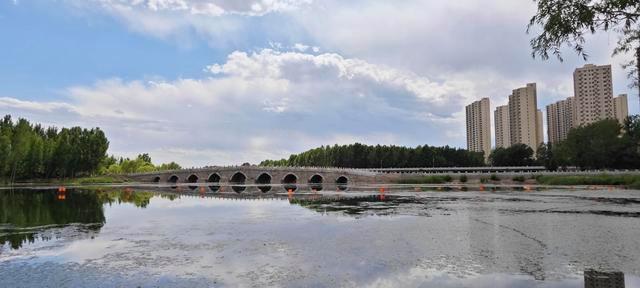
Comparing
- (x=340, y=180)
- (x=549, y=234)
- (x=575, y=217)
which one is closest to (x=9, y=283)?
(x=549, y=234)

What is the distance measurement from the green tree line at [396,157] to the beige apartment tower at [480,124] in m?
30.8

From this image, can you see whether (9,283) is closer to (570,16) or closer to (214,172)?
(570,16)

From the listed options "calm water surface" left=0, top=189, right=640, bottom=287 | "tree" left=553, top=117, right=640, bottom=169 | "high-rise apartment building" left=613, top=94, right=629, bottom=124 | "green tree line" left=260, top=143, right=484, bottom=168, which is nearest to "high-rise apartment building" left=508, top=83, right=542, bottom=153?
"green tree line" left=260, top=143, right=484, bottom=168

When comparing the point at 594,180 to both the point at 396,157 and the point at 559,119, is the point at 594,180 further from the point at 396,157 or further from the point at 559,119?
the point at 559,119

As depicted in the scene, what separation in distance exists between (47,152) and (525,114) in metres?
136

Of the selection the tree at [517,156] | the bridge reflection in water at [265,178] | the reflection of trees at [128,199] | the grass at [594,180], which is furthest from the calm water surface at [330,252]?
the tree at [517,156]

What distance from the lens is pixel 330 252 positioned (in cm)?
1336

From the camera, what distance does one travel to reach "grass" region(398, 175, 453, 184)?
83.8 m

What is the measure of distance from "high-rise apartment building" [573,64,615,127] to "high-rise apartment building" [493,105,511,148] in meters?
42.3

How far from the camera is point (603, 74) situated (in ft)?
405

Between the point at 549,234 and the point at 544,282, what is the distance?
7.79 metres

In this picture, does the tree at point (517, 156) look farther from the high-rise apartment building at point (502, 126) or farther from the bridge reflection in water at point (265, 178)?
the bridge reflection in water at point (265, 178)

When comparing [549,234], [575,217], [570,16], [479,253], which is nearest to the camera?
[570,16]

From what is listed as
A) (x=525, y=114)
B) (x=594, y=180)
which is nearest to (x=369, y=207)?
(x=594, y=180)
